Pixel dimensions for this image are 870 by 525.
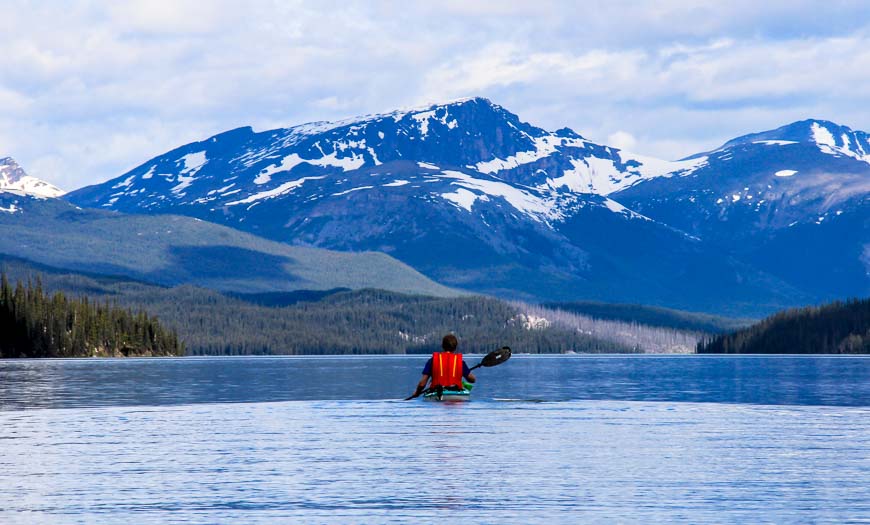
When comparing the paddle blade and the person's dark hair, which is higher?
the person's dark hair

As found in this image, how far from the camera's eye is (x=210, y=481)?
172 feet

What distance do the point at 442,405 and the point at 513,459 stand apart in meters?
31.3

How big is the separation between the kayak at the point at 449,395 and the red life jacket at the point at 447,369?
1.55 ft

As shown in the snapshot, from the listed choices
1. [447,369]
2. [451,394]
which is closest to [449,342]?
[447,369]

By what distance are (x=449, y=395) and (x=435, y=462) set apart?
32.9 meters

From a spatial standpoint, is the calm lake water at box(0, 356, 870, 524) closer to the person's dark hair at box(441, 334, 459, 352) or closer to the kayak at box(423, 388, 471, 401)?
the kayak at box(423, 388, 471, 401)

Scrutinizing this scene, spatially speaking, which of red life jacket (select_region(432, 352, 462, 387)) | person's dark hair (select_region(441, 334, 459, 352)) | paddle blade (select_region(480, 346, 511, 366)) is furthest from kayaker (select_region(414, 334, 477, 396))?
paddle blade (select_region(480, 346, 511, 366))

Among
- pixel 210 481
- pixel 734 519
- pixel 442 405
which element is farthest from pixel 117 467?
pixel 442 405

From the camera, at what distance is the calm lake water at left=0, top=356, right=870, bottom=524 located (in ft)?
150

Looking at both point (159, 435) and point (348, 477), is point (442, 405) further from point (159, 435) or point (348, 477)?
point (348, 477)

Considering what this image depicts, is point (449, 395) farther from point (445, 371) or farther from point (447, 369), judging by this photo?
point (447, 369)

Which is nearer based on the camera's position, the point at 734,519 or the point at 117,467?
the point at 734,519

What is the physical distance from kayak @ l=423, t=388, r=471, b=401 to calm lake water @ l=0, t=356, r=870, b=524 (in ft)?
2.72

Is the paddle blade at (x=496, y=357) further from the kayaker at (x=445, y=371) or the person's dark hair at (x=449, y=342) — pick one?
the person's dark hair at (x=449, y=342)
